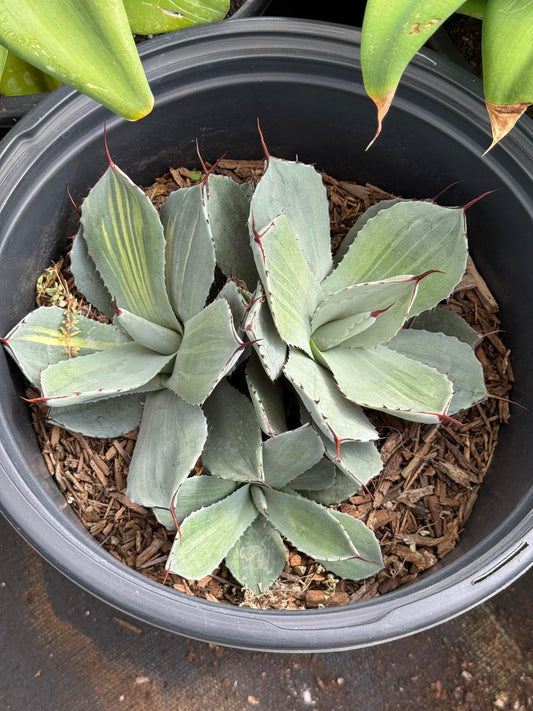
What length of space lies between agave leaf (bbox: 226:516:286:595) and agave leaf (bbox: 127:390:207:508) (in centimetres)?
18

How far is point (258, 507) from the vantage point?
94 cm

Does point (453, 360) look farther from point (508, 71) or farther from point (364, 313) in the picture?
point (508, 71)

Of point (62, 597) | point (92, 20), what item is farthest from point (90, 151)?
point (62, 597)

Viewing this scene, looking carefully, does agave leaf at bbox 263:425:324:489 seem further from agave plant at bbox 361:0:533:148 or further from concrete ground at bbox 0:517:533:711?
concrete ground at bbox 0:517:533:711

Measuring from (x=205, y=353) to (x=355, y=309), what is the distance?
Result: 214 millimetres

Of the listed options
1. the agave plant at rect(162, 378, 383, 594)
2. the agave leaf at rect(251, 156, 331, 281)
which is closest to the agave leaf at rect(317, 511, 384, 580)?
the agave plant at rect(162, 378, 383, 594)

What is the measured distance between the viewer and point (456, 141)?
0.97 meters

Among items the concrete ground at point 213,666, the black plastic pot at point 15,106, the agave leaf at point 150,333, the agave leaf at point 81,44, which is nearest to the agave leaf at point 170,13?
the black plastic pot at point 15,106

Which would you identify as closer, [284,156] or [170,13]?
[170,13]

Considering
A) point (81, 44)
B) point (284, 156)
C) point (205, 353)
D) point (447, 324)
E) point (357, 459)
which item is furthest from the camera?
point (284, 156)

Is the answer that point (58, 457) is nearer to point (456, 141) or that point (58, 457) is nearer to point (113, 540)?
point (113, 540)

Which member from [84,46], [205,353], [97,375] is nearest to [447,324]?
[205,353]

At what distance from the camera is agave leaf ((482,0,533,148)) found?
0.73 meters

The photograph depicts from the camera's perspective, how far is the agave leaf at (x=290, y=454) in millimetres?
853
